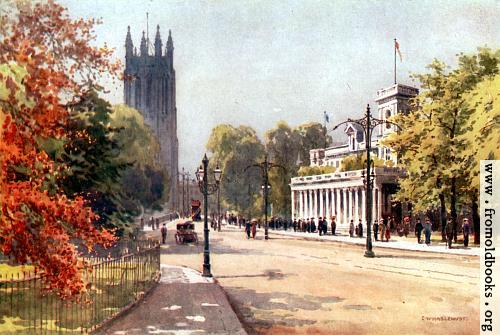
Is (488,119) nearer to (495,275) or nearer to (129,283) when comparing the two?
(495,275)

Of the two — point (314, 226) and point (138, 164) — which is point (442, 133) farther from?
point (314, 226)

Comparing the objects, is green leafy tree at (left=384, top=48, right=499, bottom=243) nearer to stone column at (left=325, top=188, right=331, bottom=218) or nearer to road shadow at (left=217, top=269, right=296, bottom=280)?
road shadow at (left=217, top=269, right=296, bottom=280)

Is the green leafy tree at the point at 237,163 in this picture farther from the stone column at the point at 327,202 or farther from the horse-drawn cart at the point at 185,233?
the horse-drawn cart at the point at 185,233

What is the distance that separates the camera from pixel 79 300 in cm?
1456

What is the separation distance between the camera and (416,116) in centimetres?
4350

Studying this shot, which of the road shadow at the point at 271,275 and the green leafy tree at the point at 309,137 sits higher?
the green leafy tree at the point at 309,137

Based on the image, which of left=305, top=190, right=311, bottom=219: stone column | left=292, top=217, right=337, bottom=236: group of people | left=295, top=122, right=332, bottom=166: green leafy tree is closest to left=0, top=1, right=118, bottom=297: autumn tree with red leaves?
left=292, top=217, right=337, bottom=236: group of people

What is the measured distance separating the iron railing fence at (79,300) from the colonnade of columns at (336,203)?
48.8m

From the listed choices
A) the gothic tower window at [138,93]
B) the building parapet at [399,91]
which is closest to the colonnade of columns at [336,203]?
the building parapet at [399,91]

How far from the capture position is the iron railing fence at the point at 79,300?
1434 centimetres

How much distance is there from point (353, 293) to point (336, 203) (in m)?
57.9

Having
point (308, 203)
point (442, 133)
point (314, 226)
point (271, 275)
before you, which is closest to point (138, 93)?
point (442, 133)

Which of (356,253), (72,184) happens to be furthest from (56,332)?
(356,253)

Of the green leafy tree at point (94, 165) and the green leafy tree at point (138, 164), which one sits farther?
the green leafy tree at point (138, 164)
